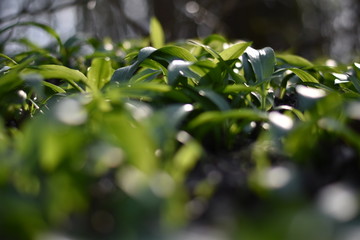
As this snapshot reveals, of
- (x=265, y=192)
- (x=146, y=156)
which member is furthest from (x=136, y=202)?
(x=265, y=192)

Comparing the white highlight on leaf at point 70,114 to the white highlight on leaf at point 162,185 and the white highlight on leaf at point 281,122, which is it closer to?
the white highlight on leaf at point 162,185

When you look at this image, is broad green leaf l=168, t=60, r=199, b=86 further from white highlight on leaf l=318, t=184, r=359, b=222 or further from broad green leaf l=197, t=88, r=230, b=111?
white highlight on leaf l=318, t=184, r=359, b=222

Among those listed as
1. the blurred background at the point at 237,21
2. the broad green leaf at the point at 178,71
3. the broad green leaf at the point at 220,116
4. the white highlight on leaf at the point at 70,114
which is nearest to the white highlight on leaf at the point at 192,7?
the blurred background at the point at 237,21

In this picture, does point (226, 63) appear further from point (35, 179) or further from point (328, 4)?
point (328, 4)

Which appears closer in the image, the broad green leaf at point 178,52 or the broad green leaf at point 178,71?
the broad green leaf at point 178,71

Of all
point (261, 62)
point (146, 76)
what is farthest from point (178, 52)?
point (261, 62)

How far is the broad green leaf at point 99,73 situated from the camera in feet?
3.73

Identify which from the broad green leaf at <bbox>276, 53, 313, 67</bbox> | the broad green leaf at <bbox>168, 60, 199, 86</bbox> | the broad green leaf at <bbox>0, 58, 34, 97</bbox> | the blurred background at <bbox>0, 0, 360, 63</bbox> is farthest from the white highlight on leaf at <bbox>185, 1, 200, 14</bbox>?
the broad green leaf at <bbox>0, 58, 34, 97</bbox>

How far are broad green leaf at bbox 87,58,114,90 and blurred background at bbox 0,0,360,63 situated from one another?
12.6ft

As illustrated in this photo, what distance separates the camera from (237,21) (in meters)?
5.52

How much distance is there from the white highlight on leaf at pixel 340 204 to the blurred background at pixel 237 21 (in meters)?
4.54

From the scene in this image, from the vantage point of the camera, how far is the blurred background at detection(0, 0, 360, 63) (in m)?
5.23

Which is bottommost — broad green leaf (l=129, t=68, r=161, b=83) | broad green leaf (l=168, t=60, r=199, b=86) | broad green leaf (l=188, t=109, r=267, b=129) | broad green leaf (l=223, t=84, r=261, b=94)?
broad green leaf (l=188, t=109, r=267, b=129)

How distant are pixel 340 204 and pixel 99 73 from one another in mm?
790
